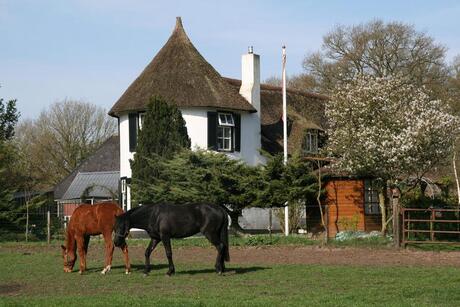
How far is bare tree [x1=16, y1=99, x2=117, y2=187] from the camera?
196 ft

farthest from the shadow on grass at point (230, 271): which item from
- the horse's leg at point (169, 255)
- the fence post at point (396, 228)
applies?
the fence post at point (396, 228)

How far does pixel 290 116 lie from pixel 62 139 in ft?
84.5

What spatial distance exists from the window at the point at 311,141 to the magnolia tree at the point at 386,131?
6.47m

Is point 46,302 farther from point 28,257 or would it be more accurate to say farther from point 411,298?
point 28,257

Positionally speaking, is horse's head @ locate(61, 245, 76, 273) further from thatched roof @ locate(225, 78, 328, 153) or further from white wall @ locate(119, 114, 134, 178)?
thatched roof @ locate(225, 78, 328, 153)

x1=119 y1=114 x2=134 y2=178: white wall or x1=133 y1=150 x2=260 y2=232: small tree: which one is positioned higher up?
x1=119 y1=114 x2=134 y2=178: white wall

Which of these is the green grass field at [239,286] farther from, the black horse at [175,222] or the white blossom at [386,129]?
the white blossom at [386,129]

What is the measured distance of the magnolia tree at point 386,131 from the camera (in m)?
29.6

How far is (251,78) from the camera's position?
39.8m

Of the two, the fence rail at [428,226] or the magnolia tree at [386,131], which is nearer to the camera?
the fence rail at [428,226]

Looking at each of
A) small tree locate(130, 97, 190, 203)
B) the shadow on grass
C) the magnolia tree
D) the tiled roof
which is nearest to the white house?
small tree locate(130, 97, 190, 203)

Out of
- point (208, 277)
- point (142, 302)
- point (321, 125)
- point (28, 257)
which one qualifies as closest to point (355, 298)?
point (142, 302)

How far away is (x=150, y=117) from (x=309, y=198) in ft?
26.3

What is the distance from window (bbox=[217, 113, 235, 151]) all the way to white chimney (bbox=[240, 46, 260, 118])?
6.52 ft
